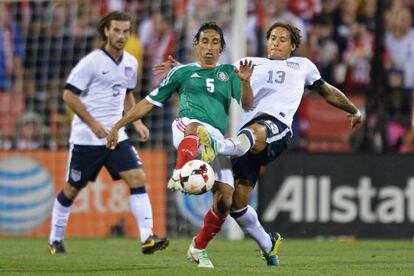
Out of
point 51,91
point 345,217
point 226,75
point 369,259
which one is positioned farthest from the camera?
point 51,91

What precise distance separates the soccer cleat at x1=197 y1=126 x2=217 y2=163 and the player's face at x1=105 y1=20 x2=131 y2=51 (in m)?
3.24

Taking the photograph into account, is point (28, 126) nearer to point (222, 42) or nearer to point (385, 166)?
point (385, 166)

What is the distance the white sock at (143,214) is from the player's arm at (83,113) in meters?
0.76

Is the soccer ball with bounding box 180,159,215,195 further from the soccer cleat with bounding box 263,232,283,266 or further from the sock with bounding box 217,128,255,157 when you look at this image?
the soccer cleat with bounding box 263,232,283,266

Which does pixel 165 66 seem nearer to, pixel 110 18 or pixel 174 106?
pixel 110 18

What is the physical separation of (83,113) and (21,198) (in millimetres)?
5027

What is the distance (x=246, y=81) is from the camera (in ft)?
34.8

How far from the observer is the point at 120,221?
17531 millimetres

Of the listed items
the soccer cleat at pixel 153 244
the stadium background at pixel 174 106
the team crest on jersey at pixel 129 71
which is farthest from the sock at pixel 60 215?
the stadium background at pixel 174 106

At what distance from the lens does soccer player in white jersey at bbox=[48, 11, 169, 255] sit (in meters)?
12.9

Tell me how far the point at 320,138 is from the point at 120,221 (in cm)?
327

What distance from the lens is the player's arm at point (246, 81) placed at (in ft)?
34.4

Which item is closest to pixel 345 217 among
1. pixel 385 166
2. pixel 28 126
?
pixel 385 166

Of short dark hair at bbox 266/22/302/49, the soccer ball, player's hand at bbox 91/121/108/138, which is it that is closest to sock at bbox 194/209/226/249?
the soccer ball
